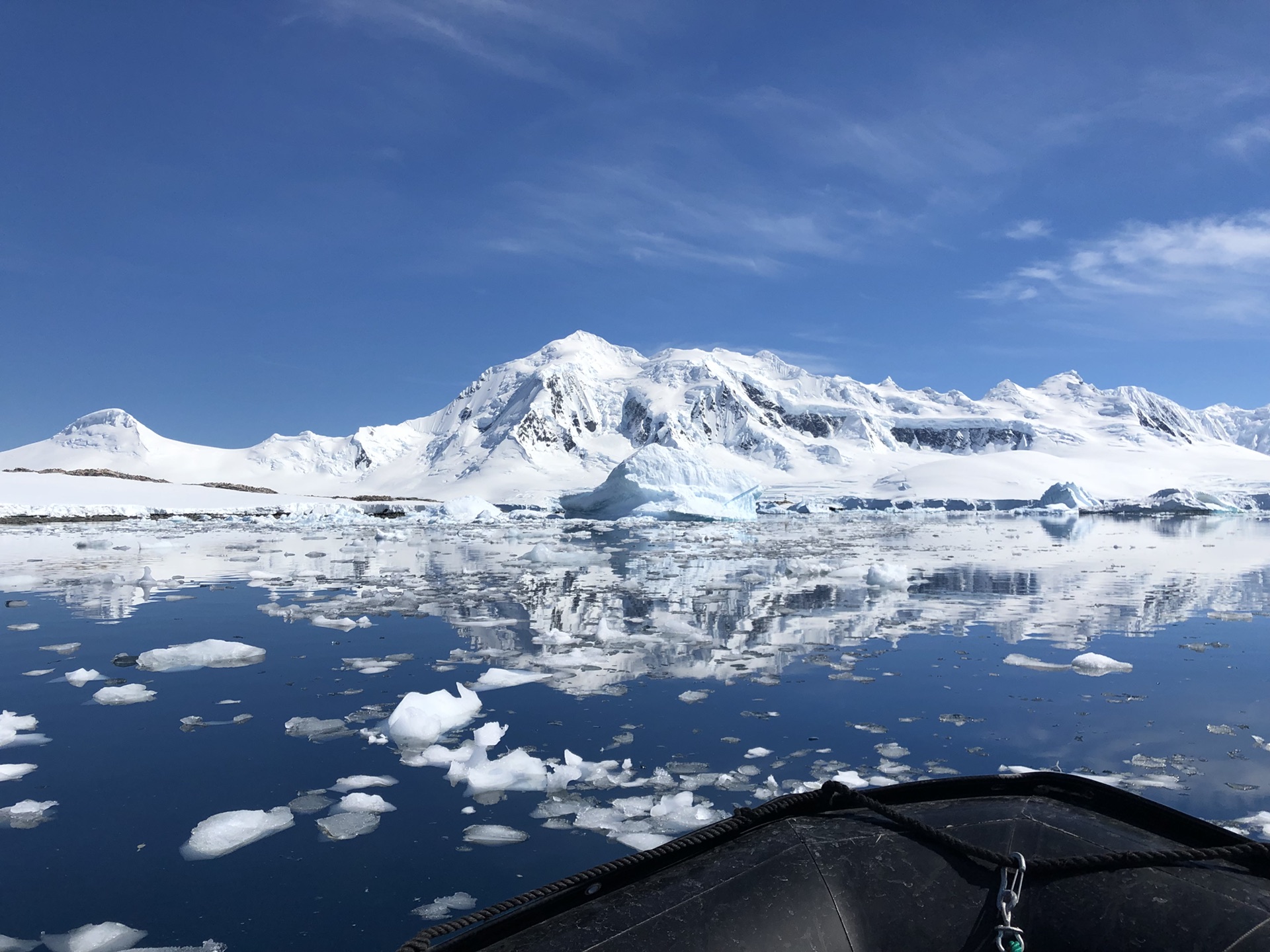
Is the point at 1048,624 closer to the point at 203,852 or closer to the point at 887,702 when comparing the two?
the point at 887,702

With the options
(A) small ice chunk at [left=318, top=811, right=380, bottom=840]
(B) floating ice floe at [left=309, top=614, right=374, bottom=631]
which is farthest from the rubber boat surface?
(B) floating ice floe at [left=309, top=614, right=374, bottom=631]

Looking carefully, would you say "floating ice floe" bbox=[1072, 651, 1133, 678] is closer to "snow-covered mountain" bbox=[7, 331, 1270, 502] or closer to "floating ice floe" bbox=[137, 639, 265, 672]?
"floating ice floe" bbox=[137, 639, 265, 672]

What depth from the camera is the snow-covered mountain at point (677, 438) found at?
8294cm

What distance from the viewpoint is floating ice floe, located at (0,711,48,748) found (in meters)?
3.70

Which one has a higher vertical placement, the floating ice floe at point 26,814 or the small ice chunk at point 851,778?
the floating ice floe at point 26,814

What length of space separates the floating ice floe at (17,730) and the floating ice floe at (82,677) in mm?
614

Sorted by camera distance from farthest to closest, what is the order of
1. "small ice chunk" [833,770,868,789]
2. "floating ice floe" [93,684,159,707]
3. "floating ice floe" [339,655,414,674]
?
"floating ice floe" [339,655,414,674], "floating ice floe" [93,684,159,707], "small ice chunk" [833,770,868,789]

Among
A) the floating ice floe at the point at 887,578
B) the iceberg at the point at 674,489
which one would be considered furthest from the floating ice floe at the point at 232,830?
the iceberg at the point at 674,489

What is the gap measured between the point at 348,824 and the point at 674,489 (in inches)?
1234

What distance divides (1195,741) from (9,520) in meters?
33.7

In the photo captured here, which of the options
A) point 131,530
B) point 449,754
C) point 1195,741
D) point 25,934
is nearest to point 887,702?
point 1195,741

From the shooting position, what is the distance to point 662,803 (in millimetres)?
2957

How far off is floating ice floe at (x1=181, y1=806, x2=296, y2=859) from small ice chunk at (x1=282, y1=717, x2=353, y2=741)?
0.91 m

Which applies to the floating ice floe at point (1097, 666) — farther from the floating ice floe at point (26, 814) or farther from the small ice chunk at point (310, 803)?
the floating ice floe at point (26, 814)
